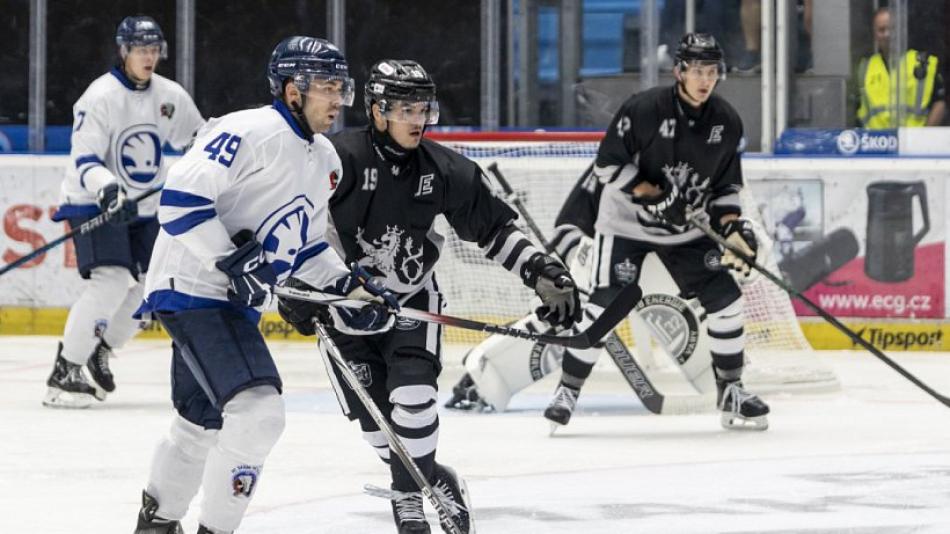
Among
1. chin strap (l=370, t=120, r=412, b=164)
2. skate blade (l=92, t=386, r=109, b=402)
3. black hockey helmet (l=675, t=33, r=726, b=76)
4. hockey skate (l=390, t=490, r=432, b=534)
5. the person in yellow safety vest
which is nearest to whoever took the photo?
hockey skate (l=390, t=490, r=432, b=534)

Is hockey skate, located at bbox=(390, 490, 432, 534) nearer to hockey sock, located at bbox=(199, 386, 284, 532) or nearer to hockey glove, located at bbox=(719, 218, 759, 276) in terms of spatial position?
hockey sock, located at bbox=(199, 386, 284, 532)

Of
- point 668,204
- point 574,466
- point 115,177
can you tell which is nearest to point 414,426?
point 574,466

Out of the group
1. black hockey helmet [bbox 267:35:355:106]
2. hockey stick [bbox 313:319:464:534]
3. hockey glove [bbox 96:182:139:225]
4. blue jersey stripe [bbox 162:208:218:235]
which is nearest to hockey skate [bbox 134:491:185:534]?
hockey stick [bbox 313:319:464:534]

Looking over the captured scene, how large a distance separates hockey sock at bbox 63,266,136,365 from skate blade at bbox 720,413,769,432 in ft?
6.73

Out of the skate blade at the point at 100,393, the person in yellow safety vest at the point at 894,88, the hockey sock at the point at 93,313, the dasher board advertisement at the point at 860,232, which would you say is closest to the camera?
the hockey sock at the point at 93,313

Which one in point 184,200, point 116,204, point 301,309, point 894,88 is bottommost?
point 301,309

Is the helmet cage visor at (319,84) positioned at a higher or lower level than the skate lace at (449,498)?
higher

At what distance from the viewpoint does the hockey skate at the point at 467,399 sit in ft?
20.6

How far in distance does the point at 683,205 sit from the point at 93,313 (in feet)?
6.54

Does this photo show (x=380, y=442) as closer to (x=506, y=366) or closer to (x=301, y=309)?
(x=301, y=309)

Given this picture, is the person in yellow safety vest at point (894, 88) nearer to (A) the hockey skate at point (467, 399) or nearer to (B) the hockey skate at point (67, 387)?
(A) the hockey skate at point (467, 399)

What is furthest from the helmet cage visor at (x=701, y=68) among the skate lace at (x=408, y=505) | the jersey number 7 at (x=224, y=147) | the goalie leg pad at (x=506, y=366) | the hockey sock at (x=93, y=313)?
the jersey number 7 at (x=224, y=147)

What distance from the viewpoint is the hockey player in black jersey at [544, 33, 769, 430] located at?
5.67 meters

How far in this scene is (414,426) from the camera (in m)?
3.79
